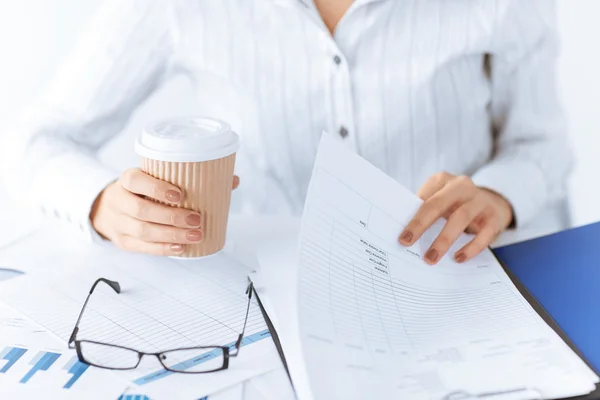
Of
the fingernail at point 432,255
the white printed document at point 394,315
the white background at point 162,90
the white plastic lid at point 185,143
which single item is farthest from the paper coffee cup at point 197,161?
the white background at point 162,90

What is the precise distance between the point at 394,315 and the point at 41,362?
328mm

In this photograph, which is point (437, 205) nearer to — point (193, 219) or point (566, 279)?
point (566, 279)

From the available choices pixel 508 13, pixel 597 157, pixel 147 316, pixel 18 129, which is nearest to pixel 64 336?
pixel 147 316

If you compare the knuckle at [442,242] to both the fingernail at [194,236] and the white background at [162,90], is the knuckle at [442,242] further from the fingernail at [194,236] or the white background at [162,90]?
the white background at [162,90]

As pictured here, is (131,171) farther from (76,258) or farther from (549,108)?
(549,108)

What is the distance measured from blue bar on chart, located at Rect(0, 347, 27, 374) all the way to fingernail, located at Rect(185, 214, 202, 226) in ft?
0.69

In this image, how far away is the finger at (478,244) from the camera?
0.77 m

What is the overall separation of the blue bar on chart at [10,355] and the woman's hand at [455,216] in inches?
15.5

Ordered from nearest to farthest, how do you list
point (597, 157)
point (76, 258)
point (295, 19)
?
1. point (76, 258)
2. point (295, 19)
3. point (597, 157)

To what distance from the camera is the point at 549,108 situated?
1.09m

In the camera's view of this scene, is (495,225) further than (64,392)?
Yes

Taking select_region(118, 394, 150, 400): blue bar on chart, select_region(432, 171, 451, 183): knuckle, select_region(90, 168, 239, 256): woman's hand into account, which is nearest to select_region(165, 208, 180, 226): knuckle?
select_region(90, 168, 239, 256): woman's hand

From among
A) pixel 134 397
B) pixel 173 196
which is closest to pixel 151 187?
pixel 173 196

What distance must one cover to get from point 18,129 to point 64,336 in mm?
470
